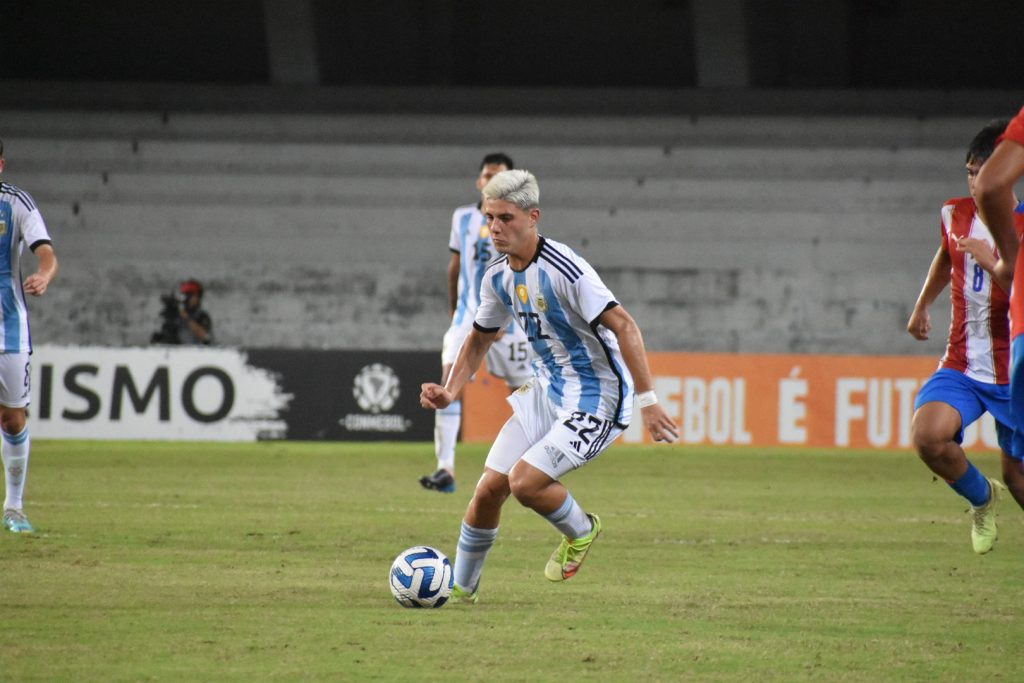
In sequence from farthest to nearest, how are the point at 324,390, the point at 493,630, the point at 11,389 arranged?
1. the point at 324,390
2. the point at 11,389
3. the point at 493,630

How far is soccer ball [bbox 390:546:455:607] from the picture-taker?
6.65m

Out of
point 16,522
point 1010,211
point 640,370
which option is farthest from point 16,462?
point 1010,211

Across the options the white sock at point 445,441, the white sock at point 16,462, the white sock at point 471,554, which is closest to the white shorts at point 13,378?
the white sock at point 16,462

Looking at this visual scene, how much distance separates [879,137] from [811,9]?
3773 millimetres

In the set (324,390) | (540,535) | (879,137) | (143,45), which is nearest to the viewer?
(540,535)

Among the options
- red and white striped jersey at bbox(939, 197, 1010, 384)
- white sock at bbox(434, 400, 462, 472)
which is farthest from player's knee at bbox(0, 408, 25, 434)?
red and white striped jersey at bbox(939, 197, 1010, 384)

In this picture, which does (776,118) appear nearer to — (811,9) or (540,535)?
(811,9)

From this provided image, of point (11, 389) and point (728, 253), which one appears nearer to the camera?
point (11, 389)

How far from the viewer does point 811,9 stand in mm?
27703

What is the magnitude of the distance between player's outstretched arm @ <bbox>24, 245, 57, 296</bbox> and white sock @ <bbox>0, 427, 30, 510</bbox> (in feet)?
3.46

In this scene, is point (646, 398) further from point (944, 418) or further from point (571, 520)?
point (944, 418)

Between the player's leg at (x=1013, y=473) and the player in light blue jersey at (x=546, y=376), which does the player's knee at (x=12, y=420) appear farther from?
the player's leg at (x=1013, y=473)

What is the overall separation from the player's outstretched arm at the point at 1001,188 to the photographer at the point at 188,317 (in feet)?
56.2

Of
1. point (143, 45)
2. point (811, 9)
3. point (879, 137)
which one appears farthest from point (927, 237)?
point (143, 45)
